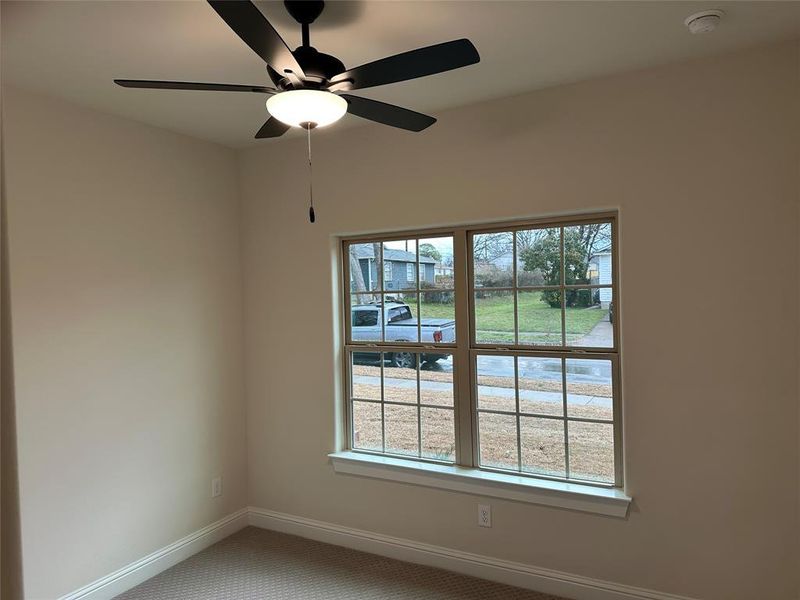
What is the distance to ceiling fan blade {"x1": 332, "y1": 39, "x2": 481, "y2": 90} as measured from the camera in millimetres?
1483

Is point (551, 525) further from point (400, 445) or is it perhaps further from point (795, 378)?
point (795, 378)

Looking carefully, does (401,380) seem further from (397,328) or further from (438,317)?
(438,317)

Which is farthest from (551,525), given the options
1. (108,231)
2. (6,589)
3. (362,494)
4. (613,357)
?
(108,231)

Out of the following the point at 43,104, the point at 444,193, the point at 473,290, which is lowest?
the point at 473,290

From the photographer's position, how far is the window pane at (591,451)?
2.65 meters

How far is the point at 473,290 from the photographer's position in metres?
2.97

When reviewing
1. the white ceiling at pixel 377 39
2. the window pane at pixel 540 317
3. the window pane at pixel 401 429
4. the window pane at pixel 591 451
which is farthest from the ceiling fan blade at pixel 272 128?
the window pane at pixel 591 451

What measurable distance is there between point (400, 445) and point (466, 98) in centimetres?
200

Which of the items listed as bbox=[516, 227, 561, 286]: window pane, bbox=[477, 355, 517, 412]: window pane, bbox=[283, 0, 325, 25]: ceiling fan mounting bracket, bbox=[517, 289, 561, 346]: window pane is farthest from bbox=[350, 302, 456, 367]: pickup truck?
bbox=[283, 0, 325, 25]: ceiling fan mounting bracket

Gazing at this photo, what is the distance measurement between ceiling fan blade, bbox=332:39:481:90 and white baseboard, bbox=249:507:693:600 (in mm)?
2417

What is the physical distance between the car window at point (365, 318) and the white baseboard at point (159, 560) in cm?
151

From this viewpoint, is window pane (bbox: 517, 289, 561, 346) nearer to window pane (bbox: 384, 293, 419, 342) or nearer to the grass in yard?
the grass in yard

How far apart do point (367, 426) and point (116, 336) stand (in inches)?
59.9

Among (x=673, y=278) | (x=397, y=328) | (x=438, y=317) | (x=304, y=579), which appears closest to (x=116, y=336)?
(x=397, y=328)
